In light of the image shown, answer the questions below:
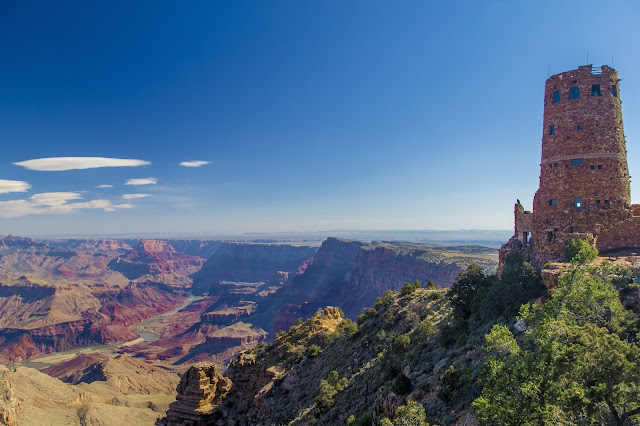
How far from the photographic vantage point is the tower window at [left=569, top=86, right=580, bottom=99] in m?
22.6

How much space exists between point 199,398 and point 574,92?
4062 cm

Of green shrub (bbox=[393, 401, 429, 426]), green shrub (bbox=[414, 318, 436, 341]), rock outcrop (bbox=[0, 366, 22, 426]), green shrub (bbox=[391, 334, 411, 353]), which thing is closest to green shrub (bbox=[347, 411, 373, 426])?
green shrub (bbox=[393, 401, 429, 426])

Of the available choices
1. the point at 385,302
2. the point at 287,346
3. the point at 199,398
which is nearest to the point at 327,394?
the point at 385,302

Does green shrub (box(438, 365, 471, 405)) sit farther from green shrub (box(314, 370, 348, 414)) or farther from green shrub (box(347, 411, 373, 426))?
green shrub (box(314, 370, 348, 414))

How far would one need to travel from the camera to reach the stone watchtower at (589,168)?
71.3 feet

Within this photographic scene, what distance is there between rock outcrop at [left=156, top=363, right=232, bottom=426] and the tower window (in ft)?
129

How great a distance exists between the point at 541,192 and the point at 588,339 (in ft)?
59.5

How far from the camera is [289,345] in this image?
38000 millimetres

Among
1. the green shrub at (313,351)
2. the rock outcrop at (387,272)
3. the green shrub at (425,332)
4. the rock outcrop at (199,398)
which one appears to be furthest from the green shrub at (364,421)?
the rock outcrop at (387,272)

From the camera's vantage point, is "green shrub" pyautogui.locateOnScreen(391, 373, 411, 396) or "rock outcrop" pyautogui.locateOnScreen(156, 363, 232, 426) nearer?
"green shrub" pyautogui.locateOnScreen(391, 373, 411, 396)

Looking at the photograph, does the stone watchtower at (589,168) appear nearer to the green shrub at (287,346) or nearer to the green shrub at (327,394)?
the green shrub at (327,394)

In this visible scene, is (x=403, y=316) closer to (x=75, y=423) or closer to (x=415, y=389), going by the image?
(x=415, y=389)

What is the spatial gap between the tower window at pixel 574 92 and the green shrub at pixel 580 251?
950 centimetres

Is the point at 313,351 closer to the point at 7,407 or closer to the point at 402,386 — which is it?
the point at 402,386
